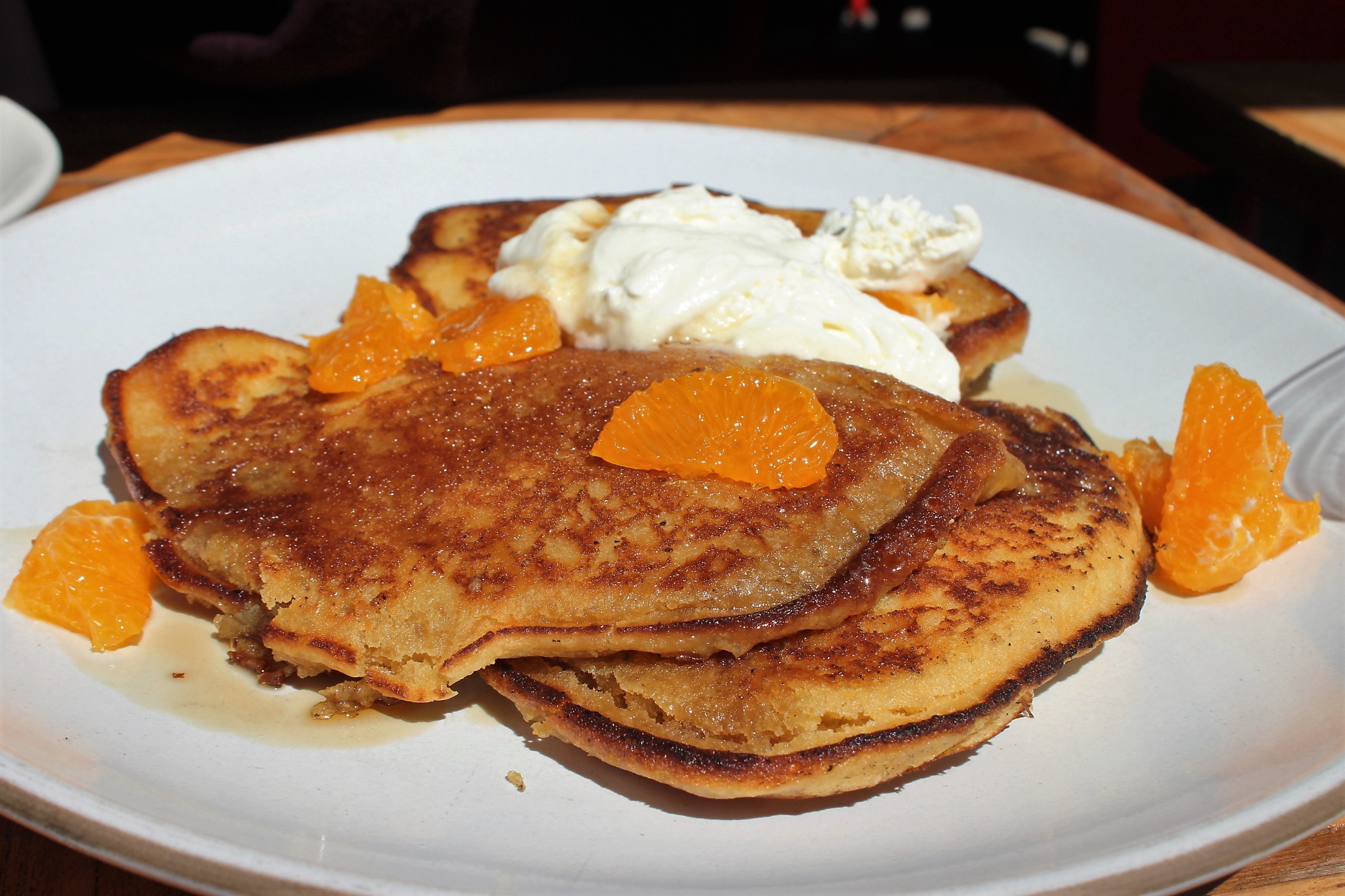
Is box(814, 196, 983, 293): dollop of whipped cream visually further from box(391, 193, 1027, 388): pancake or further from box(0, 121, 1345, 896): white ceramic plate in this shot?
box(0, 121, 1345, 896): white ceramic plate

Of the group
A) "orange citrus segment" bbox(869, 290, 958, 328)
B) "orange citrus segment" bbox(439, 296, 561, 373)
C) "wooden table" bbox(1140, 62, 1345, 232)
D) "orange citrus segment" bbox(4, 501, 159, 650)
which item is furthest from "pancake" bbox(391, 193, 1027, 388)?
"wooden table" bbox(1140, 62, 1345, 232)

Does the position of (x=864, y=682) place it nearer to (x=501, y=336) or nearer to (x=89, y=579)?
(x=501, y=336)

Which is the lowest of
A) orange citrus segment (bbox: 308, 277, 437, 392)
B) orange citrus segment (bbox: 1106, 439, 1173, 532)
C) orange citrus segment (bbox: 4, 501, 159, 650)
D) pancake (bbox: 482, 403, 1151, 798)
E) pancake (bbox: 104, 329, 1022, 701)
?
orange citrus segment (bbox: 1106, 439, 1173, 532)

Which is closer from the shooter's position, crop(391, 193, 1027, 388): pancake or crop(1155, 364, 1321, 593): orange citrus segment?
crop(1155, 364, 1321, 593): orange citrus segment

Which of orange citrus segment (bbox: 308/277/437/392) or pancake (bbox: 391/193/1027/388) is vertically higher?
orange citrus segment (bbox: 308/277/437/392)

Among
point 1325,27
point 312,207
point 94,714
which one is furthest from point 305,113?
point 1325,27

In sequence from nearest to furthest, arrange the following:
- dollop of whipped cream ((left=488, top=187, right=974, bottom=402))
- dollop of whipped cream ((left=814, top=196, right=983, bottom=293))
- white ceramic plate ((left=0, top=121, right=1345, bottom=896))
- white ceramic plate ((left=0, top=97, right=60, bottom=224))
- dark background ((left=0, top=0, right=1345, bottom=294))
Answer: white ceramic plate ((left=0, top=121, right=1345, bottom=896)) < dollop of whipped cream ((left=488, top=187, right=974, bottom=402)) < dollop of whipped cream ((left=814, top=196, right=983, bottom=293)) < white ceramic plate ((left=0, top=97, right=60, bottom=224)) < dark background ((left=0, top=0, right=1345, bottom=294))

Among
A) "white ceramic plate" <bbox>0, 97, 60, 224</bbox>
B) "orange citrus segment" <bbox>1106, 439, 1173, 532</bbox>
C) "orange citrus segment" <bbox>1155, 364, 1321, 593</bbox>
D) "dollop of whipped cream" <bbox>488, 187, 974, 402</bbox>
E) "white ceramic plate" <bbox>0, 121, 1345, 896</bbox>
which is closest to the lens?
"white ceramic plate" <bbox>0, 121, 1345, 896</bbox>

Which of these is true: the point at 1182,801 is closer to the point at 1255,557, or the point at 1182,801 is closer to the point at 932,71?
the point at 1255,557
